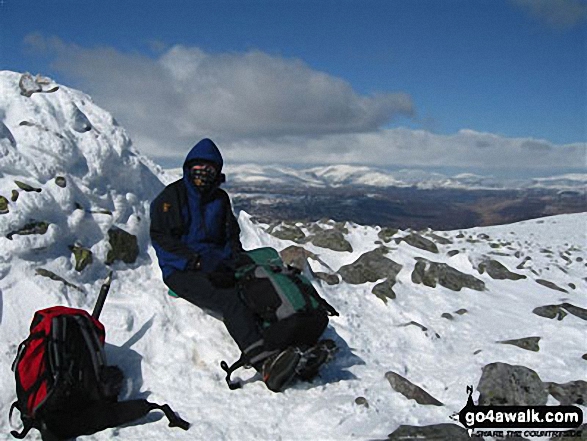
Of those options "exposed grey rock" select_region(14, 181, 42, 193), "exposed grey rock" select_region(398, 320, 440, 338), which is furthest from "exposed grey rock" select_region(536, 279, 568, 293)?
"exposed grey rock" select_region(14, 181, 42, 193)

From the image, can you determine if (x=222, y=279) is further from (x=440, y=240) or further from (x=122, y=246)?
(x=440, y=240)

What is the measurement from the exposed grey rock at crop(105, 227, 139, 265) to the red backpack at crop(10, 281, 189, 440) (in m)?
2.52

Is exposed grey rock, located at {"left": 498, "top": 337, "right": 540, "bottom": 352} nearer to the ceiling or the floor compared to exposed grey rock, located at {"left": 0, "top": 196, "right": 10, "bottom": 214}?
nearer to the floor

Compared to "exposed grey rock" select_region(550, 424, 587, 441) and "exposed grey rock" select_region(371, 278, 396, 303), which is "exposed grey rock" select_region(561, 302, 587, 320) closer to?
"exposed grey rock" select_region(371, 278, 396, 303)

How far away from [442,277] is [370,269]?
252 centimetres

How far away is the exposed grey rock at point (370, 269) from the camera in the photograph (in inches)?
513

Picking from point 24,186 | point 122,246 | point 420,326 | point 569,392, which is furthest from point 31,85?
point 569,392

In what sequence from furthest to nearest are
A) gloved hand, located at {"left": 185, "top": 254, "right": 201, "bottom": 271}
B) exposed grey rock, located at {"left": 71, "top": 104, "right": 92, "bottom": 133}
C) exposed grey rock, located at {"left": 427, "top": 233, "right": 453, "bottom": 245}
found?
exposed grey rock, located at {"left": 427, "top": 233, "right": 453, "bottom": 245} → exposed grey rock, located at {"left": 71, "top": 104, "right": 92, "bottom": 133} → gloved hand, located at {"left": 185, "top": 254, "right": 201, "bottom": 271}

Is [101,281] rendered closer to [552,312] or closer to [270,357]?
[270,357]

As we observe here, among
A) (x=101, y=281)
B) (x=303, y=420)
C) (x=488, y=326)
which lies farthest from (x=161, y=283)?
(x=488, y=326)

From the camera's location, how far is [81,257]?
7.94 meters

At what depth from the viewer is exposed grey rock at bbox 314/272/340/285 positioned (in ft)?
39.5

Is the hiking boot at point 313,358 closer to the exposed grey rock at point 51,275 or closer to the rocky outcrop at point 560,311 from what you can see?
the exposed grey rock at point 51,275

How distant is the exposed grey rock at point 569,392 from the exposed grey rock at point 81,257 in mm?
8708
